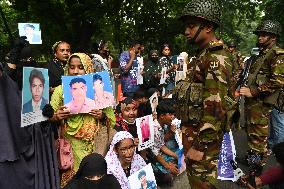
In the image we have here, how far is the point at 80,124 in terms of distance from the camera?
13.1 ft

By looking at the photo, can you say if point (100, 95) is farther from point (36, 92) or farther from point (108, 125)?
point (36, 92)

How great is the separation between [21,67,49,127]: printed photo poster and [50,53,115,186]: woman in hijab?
295 millimetres

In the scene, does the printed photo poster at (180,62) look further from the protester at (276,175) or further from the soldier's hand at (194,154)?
the soldier's hand at (194,154)

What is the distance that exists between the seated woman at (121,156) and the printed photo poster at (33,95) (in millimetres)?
937

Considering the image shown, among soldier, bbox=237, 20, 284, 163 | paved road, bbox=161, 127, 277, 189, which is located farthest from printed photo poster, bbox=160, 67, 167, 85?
soldier, bbox=237, 20, 284, 163

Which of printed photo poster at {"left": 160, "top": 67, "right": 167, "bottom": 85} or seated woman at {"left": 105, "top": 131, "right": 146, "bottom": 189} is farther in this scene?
printed photo poster at {"left": 160, "top": 67, "right": 167, "bottom": 85}

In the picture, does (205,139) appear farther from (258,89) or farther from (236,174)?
(258,89)

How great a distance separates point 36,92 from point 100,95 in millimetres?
679

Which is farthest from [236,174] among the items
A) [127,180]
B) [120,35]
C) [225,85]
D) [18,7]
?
[120,35]

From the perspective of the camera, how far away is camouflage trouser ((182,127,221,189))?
355cm

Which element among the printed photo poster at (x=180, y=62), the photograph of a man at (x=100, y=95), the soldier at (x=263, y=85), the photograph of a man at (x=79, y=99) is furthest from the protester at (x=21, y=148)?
the printed photo poster at (x=180, y=62)

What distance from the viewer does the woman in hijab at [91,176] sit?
369 centimetres

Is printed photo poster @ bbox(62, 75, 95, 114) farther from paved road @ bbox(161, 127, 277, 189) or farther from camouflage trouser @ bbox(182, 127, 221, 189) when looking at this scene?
paved road @ bbox(161, 127, 277, 189)

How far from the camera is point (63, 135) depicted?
161 inches
